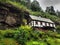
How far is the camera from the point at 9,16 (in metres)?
55.3

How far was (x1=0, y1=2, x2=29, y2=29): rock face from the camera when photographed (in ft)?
176

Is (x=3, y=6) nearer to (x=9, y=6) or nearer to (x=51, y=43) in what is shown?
(x=9, y=6)

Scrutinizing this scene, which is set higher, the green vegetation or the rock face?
the rock face

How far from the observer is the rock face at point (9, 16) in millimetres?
53531

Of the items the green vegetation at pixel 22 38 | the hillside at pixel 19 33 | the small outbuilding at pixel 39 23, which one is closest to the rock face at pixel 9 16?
the hillside at pixel 19 33

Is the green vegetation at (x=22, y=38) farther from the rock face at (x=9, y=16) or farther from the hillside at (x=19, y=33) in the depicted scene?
the rock face at (x=9, y=16)

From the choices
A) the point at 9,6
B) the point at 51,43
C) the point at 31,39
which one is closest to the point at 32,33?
the point at 31,39

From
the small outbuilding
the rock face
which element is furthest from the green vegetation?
the small outbuilding

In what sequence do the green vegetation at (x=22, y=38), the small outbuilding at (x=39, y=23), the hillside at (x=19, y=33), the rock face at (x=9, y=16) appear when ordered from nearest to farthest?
the green vegetation at (x=22, y=38)
the hillside at (x=19, y=33)
the rock face at (x=9, y=16)
the small outbuilding at (x=39, y=23)

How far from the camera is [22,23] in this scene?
196 ft

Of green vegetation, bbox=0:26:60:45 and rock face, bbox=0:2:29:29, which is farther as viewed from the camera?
rock face, bbox=0:2:29:29

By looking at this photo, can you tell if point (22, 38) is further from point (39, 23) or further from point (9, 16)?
point (39, 23)

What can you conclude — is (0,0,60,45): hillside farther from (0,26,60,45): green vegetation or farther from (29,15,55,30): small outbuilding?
(29,15,55,30): small outbuilding

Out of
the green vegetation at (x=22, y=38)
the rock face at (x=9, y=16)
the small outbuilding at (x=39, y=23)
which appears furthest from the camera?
the small outbuilding at (x=39, y=23)
